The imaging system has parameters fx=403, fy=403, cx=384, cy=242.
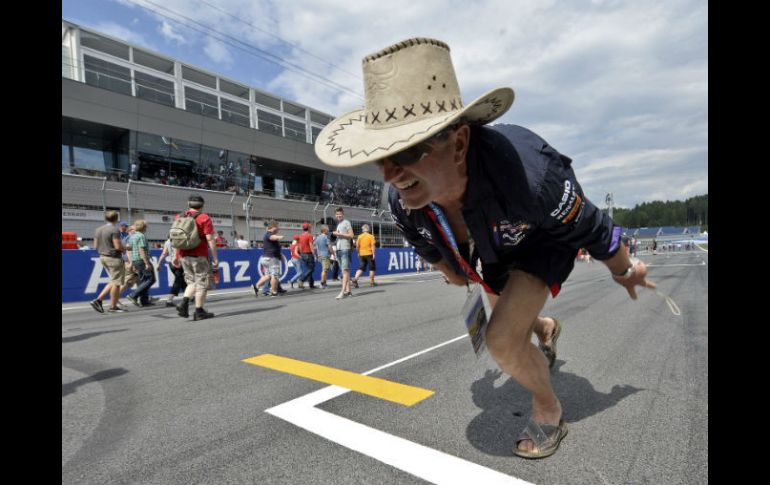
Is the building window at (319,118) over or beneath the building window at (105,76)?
over

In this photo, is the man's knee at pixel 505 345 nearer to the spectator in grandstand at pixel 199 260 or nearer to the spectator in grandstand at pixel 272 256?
the spectator in grandstand at pixel 199 260

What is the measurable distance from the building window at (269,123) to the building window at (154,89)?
20.0 feet

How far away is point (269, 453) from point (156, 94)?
2657 centimetres

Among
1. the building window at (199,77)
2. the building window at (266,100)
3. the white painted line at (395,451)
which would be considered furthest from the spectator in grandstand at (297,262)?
the building window at (266,100)

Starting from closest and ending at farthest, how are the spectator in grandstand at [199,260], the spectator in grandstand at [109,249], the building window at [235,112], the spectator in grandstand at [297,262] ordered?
the spectator in grandstand at [199,260], the spectator in grandstand at [109,249], the spectator in grandstand at [297,262], the building window at [235,112]

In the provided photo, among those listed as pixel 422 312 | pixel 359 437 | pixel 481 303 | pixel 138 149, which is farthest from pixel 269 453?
pixel 138 149

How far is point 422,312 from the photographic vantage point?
230 inches

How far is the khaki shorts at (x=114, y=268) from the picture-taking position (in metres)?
6.90

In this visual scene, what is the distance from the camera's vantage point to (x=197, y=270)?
18.8 ft

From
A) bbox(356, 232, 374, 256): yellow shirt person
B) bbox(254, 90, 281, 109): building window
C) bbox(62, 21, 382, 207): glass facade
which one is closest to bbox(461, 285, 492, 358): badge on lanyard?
bbox(356, 232, 374, 256): yellow shirt person

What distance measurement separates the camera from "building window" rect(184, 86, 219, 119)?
82.8ft

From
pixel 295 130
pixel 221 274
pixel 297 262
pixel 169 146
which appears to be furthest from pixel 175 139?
pixel 297 262

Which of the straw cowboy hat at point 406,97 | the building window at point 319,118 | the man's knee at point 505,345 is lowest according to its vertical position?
the man's knee at point 505,345
